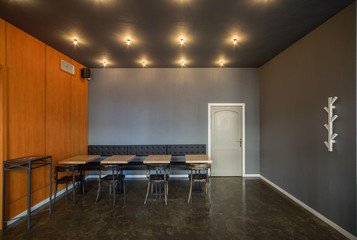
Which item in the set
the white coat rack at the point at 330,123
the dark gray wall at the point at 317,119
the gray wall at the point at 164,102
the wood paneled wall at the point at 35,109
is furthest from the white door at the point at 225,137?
the wood paneled wall at the point at 35,109

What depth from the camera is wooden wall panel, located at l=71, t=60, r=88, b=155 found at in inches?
188

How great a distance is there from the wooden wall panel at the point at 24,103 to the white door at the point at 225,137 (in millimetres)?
4453

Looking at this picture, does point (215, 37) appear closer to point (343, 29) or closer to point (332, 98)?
point (343, 29)

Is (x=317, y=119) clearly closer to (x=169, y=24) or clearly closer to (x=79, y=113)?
(x=169, y=24)

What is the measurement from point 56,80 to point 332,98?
18.5 feet

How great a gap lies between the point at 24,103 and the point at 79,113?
178 cm

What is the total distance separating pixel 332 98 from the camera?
2795mm

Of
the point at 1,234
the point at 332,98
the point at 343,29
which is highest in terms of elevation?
the point at 343,29

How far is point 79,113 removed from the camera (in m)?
5.04

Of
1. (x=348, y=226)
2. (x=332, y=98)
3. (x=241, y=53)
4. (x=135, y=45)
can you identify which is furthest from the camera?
(x=241, y=53)

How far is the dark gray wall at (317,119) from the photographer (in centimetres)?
258

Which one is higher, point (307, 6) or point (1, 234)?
point (307, 6)

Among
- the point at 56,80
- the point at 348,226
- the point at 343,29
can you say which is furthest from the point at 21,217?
the point at 343,29

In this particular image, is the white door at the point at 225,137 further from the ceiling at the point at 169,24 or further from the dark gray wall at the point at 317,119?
the ceiling at the point at 169,24
